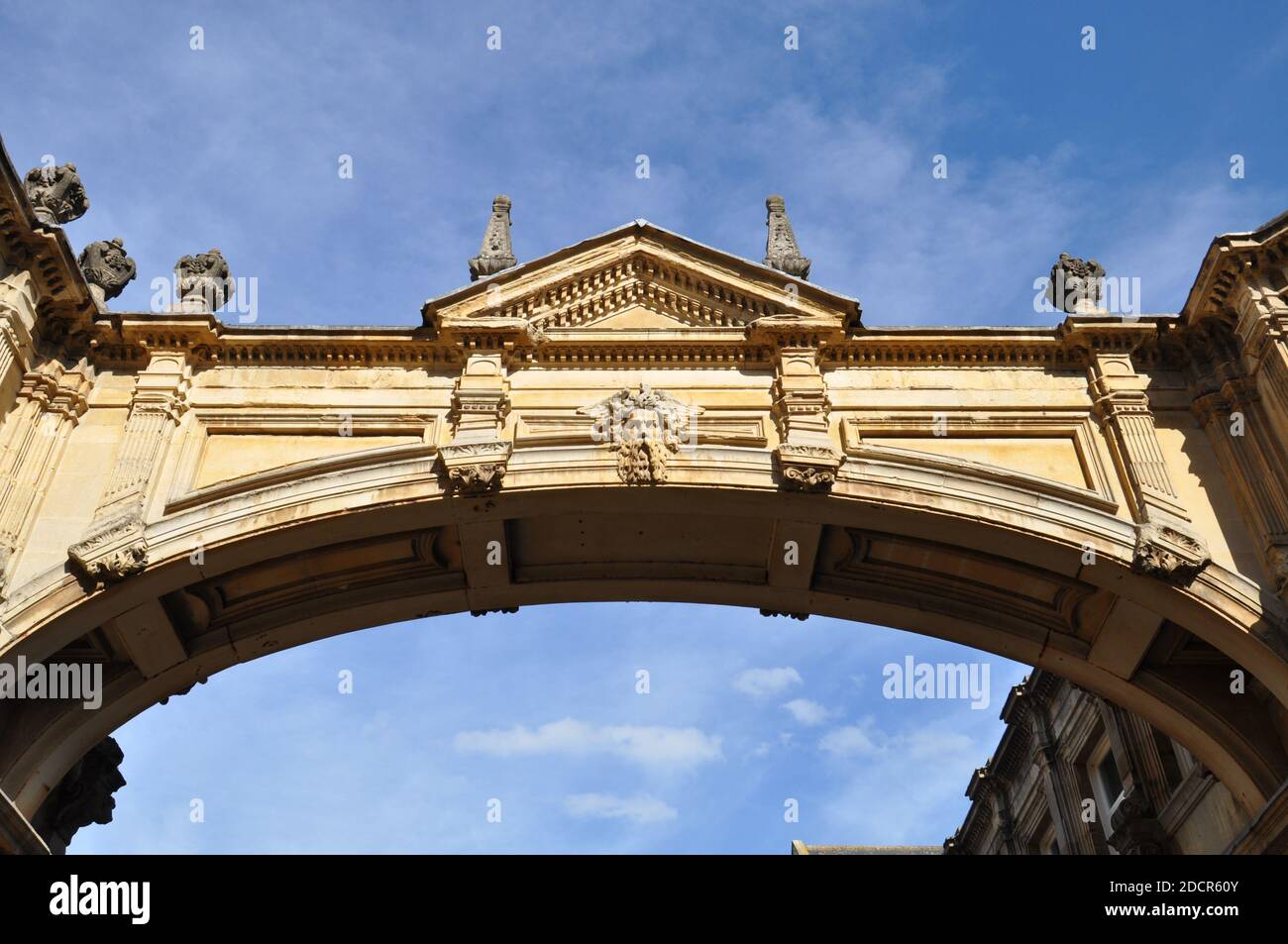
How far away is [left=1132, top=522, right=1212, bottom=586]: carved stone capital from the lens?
13.1m

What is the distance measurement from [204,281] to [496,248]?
13.2 feet

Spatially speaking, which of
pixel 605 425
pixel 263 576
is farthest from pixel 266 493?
pixel 605 425

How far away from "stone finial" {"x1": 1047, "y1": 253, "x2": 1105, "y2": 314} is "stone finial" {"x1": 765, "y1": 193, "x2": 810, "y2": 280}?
3396 mm

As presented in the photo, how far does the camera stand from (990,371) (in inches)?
606

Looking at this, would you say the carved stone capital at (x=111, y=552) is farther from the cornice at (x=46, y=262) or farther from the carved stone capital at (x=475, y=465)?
the carved stone capital at (x=475, y=465)

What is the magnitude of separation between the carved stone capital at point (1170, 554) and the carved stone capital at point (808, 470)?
355 centimetres

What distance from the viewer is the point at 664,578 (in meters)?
15.8

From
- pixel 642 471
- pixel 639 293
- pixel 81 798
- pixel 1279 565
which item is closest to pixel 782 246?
pixel 639 293

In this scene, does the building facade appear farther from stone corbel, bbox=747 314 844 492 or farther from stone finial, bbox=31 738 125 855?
stone finial, bbox=31 738 125 855

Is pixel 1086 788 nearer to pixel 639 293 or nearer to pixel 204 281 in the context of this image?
pixel 639 293

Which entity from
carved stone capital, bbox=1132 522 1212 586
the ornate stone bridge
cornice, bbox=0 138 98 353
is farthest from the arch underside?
cornice, bbox=0 138 98 353

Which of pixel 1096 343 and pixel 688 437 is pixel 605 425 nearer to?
pixel 688 437
